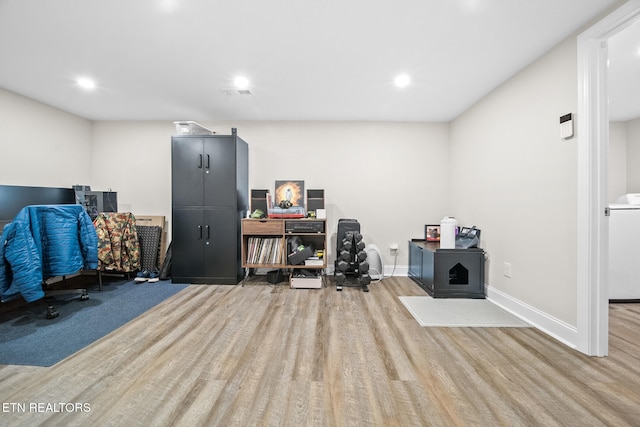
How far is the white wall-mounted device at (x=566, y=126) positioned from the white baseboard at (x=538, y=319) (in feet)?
4.73

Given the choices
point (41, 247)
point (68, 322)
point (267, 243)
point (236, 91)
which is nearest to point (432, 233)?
point (267, 243)

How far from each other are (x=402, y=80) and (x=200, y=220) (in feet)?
9.84

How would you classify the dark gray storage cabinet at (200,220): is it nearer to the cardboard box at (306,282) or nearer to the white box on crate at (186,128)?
the white box on crate at (186,128)

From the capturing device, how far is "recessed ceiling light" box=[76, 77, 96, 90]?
270 cm

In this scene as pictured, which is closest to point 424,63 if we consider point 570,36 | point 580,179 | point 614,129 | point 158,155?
point 570,36

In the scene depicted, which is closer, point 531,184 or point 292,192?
point 531,184

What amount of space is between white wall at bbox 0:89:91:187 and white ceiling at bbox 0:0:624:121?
0.22m

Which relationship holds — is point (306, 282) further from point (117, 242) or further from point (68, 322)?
point (117, 242)

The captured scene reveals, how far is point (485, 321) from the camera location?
2.34 meters

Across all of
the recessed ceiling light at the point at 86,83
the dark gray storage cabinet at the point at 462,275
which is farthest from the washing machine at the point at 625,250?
the recessed ceiling light at the point at 86,83

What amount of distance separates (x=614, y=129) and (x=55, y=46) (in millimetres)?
6634

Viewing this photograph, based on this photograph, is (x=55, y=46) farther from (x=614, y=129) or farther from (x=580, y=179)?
(x=614, y=129)

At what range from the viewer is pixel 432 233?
12.7ft

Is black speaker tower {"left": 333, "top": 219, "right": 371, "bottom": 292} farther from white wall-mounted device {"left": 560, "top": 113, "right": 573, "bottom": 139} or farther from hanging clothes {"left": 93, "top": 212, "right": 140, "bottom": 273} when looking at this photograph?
hanging clothes {"left": 93, "top": 212, "right": 140, "bottom": 273}
